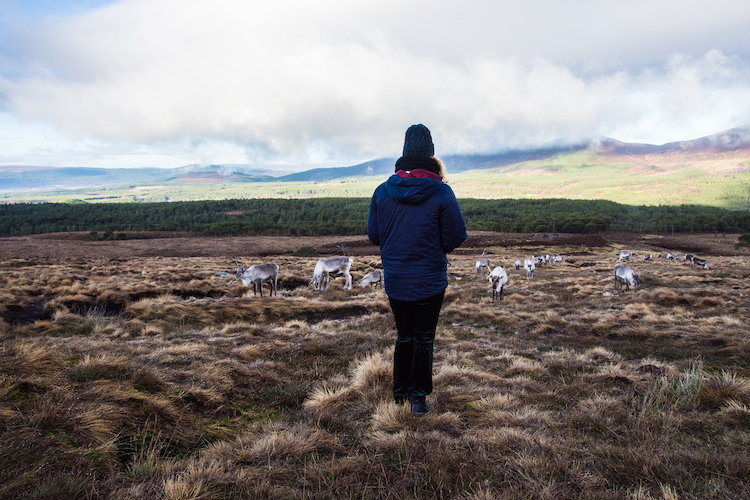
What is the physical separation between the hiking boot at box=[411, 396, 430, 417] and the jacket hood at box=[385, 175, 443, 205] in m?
1.75

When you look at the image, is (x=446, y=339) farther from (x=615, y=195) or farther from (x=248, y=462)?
(x=615, y=195)

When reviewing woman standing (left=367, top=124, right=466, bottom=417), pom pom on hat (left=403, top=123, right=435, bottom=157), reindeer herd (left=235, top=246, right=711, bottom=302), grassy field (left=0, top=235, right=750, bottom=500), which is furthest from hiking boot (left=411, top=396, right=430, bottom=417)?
reindeer herd (left=235, top=246, right=711, bottom=302)

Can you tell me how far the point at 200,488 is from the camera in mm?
2029

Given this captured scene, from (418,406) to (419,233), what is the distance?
5.03 feet

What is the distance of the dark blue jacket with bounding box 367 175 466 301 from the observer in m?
3.05

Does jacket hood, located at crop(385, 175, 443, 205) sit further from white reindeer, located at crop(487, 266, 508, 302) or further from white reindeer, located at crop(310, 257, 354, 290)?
white reindeer, located at crop(310, 257, 354, 290)

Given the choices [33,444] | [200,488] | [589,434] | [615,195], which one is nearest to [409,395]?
[589,434]

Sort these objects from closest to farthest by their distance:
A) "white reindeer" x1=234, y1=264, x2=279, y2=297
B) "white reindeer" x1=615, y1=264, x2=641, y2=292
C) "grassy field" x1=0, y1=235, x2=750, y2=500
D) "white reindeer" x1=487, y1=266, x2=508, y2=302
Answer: "grassy field" x1=0, y1=235, x2=750, y2=500, "white reindeer" x1=487, y1=266, x2=508, y2=302, "white reindeer" x1=234, y1=264, x2=279, y2=297, "white reindeer" x1=615, y1=264, x2=641, y2=292

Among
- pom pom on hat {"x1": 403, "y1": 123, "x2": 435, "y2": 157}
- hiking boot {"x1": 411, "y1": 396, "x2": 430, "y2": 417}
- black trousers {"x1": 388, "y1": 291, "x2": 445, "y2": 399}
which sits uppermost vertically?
pom pom on hat {"x1": 403, "y1": 123, "x2": 435, "y2": 157}

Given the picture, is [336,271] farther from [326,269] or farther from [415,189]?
[415,189]

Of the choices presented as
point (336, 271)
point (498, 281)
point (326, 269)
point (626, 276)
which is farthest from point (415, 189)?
point (626, 276)

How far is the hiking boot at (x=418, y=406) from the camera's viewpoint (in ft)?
10.5

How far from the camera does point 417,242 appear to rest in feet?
10.1

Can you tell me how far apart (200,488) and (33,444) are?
1185 millimetres
